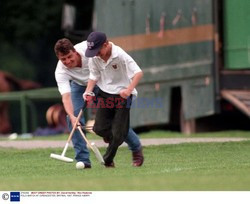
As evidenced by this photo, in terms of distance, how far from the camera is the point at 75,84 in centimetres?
1541

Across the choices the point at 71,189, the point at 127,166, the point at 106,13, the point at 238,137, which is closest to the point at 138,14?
the point at 106,13

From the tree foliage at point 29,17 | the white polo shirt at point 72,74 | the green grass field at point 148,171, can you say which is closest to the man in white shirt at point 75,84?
the white polo shirt at point 72,74

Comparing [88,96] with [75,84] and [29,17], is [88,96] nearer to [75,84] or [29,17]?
[75,84]

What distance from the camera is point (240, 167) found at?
14.9 metres

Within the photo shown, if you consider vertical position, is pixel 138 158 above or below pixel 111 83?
below

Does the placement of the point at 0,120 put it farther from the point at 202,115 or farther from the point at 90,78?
the point at 90,78

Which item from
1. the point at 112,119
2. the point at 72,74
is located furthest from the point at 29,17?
the point at 112,119

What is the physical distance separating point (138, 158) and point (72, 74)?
1.26 meters

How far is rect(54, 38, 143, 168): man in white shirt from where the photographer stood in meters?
14.9

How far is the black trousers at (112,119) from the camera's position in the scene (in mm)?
14805

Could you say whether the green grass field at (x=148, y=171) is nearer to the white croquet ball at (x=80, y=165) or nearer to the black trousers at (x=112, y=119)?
the white croquet ball at (x=80, y=165)

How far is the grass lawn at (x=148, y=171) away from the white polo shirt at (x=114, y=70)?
38.5 inches

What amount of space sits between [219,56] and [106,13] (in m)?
2.80

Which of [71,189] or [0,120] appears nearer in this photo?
[71,189]
